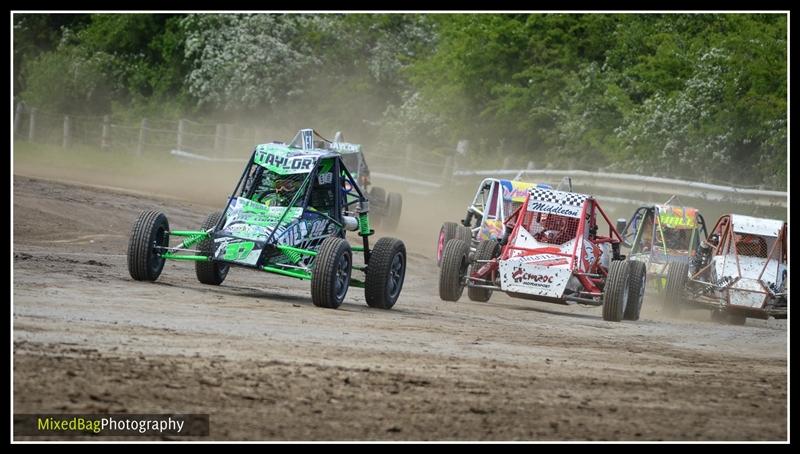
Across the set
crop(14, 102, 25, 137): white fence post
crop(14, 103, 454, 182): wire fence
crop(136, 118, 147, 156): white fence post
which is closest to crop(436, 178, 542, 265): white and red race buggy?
crop(14, 103, 454, 182): wire fence

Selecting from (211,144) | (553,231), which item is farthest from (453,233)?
(211,144)

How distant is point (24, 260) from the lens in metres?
14.2

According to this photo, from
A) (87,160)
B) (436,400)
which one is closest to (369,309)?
(436,400)

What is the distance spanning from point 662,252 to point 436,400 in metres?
12.0

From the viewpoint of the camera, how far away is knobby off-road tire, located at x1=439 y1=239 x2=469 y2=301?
1562cm

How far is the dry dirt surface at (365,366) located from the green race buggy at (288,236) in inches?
11.4

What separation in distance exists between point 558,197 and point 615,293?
1849 mm

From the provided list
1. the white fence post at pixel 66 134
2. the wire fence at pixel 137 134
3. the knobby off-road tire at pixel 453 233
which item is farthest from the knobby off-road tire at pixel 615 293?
the white fence post at pixel 66 134

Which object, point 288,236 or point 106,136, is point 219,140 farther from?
point 288,236

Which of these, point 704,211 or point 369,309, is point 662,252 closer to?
point 369,309

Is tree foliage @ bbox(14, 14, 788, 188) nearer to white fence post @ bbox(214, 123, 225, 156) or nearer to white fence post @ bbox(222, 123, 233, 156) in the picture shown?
white fence post @ bbox(222, 123, 233, 156)

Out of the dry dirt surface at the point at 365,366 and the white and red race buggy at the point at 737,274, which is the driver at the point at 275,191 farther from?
the white and red race buggy at the point at 737,274

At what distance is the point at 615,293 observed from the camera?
580 inches

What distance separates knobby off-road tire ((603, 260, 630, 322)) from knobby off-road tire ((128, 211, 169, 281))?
5.10m
